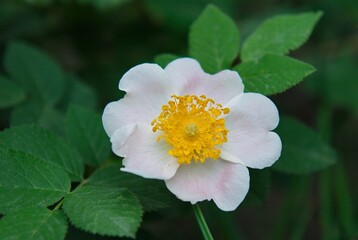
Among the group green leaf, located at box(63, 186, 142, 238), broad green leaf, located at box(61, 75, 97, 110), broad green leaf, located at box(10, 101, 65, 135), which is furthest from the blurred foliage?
green leaf, located at box(63, 186, 142, 238)

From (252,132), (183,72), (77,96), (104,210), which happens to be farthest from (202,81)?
(77,96)

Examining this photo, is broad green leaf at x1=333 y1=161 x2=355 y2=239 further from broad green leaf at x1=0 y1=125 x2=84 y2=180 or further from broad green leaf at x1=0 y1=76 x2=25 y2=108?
broad green leaf at x1=0 y1=76 x2=25 y2=108

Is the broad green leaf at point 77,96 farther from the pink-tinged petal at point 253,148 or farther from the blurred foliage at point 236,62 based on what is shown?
the pink-tinged petal at point 253,148

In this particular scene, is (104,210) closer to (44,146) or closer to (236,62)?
(44,146)

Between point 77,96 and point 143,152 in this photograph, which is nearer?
point 143,152

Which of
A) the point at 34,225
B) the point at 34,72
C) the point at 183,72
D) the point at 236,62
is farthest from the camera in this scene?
the point at 236,62

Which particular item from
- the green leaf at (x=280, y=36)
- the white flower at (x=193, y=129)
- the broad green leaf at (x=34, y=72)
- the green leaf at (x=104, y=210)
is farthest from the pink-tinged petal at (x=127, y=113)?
the broad green leaf at (x=34, y=72)

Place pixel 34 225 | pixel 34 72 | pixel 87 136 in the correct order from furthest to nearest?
pixel 34 72
pixel 87 136
pixel 34 225
